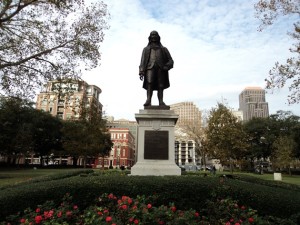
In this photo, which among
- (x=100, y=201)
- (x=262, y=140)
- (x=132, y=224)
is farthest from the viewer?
(x=262, y=140)

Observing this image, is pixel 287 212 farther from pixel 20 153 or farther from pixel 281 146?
pixel 20 153

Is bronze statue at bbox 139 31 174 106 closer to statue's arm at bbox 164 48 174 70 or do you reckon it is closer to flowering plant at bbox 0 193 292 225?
statue's arm at bbox 164 48 174 70

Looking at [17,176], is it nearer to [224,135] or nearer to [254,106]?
[224,135]

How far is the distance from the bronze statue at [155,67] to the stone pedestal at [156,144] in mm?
1036

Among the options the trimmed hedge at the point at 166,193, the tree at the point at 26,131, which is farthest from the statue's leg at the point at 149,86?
the tree at the point at 26,131

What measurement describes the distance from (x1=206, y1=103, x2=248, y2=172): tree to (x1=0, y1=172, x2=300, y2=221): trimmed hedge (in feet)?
102

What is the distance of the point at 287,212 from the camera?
6.45m

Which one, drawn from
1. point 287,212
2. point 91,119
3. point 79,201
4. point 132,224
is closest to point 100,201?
point 79,201

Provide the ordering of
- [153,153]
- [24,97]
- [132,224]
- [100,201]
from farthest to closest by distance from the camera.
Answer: [24,97], [153,153], [100,201], [132,224]

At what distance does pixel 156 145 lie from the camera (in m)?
11.0

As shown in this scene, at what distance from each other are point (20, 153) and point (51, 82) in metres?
34.0

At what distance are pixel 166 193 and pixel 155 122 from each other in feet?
15.3

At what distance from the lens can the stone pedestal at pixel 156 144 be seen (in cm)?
1060

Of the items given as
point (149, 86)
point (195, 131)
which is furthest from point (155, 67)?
point (195, 131)
